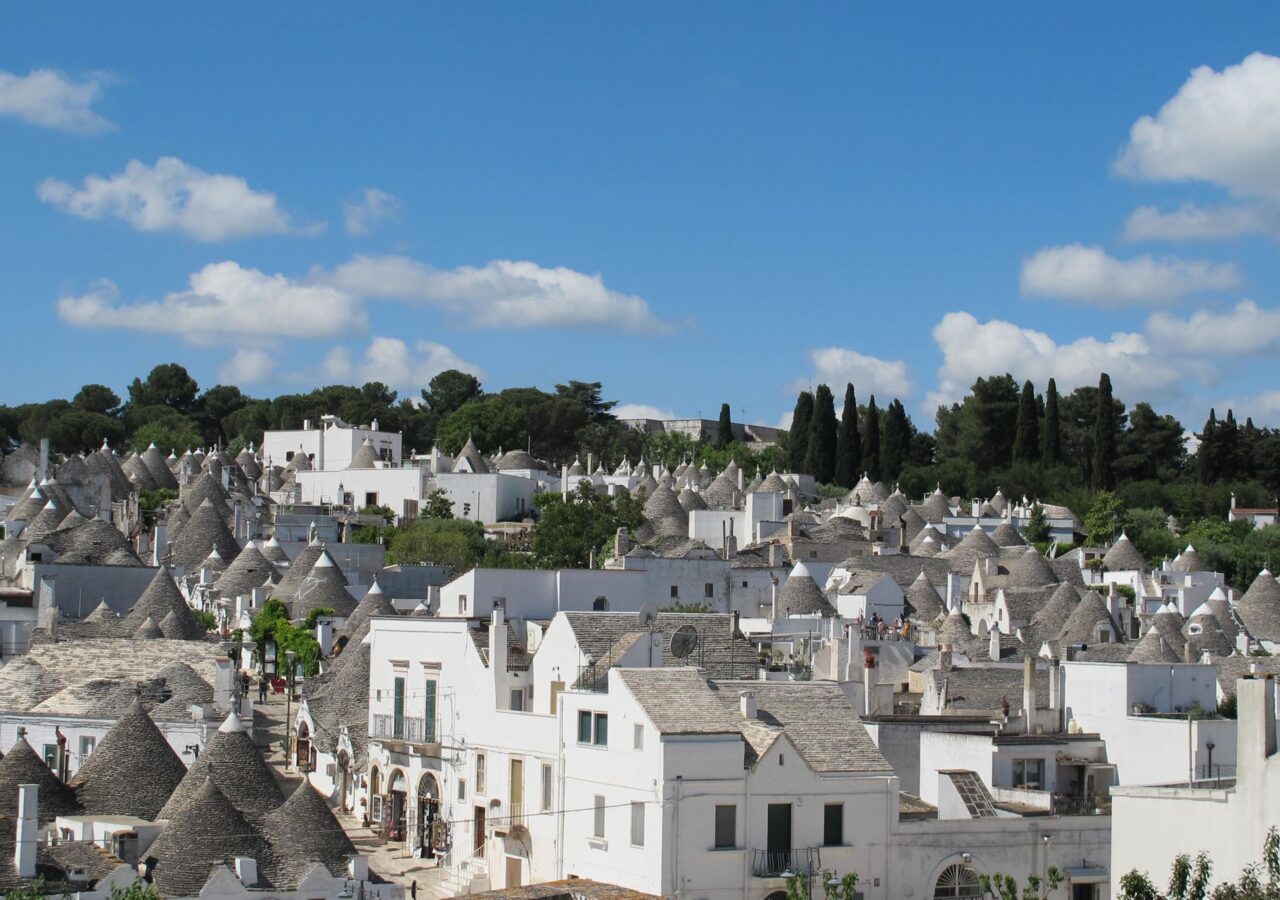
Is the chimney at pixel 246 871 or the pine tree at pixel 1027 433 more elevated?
the pine tree at pixel 1027 433

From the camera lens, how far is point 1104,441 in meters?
96.8

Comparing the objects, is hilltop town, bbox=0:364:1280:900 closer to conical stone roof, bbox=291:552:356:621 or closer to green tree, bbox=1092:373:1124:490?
conical stone roof, bbox=291:552:356:621

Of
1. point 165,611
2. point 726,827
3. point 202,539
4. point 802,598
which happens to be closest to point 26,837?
point 726,827

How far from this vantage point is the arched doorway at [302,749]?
128ft

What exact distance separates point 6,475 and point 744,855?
268 feet

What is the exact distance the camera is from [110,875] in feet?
77.9

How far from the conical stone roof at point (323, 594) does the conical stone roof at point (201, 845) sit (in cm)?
2677

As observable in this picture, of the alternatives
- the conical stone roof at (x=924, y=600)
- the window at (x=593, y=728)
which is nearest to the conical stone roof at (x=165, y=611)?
the window at (x=593, y=728)

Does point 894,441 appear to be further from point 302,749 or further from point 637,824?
point 637,824

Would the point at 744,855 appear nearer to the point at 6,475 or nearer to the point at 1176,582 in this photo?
the point at 1176,582

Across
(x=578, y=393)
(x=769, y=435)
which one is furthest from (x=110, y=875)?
(x=769, y=435)

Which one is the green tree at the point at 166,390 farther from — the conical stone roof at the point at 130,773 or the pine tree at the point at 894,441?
the conical stone roof at the point at 130,773

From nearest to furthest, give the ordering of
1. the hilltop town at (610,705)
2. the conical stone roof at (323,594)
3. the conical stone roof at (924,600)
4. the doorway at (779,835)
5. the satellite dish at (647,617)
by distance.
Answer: the hilltop town at (610,705)
the doorway at (779,835)
the satellite dish at (647,617)
the conical stone roof at (323,594)
the conical stone roof at (924,600)

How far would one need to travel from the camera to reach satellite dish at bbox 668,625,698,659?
3117cm
